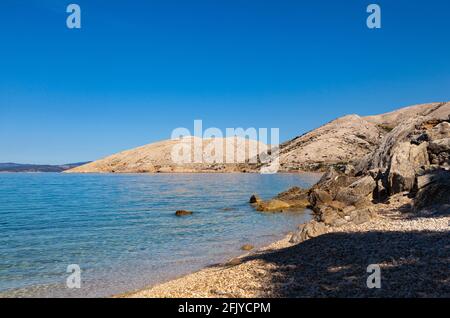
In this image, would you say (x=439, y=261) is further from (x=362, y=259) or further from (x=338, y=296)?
(x=338, y=296)

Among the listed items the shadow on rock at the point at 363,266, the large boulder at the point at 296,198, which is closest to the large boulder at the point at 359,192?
the large boulder at the point at 296,198

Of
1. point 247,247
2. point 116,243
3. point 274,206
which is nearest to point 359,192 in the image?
point 274,206

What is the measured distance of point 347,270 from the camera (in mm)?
13266

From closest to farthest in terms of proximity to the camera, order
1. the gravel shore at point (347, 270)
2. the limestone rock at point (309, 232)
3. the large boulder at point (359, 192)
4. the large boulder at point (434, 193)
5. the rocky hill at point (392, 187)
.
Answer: the gravel shore at point (347, 270), the limestone rock at point (309, 232), the large boulder at point (434, 193), the rocky hill at point (392, 187), the large boulder at point (359, 192)

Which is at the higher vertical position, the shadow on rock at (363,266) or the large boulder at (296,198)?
the shadow on rock at (363,266)

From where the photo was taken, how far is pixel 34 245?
26203 millimetres

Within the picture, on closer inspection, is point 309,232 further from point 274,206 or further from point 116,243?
point 274,206

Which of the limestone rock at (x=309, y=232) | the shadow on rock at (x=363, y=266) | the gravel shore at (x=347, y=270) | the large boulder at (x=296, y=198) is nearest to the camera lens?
the shadow on rock at (x=363, y=266)

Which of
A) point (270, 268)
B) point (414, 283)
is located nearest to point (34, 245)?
point (270, 268)

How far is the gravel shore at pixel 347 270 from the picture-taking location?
1132 cm

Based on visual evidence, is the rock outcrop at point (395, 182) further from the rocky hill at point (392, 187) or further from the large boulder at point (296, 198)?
the large boulder at point (296, 198)

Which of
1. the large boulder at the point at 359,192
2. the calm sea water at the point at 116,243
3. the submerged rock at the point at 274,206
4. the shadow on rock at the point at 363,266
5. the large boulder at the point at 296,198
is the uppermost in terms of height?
the large boulder at the point at 359,192

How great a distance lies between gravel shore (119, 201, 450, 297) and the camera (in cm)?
1132
